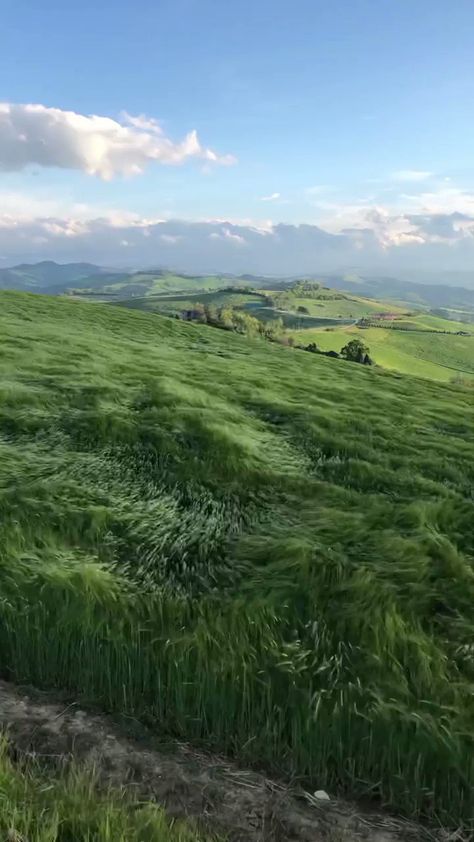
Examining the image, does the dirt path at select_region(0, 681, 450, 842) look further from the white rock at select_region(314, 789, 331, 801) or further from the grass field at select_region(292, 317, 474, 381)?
the grass field at select_region(292, 317, 474, 381)

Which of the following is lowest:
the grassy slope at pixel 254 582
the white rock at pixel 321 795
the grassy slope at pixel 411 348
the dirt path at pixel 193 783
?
the white rock at pixel 321 795

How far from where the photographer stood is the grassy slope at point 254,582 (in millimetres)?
4227

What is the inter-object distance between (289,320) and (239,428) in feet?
588

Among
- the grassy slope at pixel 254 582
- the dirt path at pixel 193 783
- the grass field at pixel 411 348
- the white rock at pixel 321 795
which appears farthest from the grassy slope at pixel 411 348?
the dirt path at pixel 193 783

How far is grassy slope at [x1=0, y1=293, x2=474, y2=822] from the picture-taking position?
13.9 feet

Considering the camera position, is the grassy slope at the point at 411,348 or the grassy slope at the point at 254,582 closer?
the grassy slope at the point at 254,582

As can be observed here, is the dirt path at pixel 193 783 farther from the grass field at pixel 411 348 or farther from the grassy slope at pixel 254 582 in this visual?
the grass field at pixel 411 348

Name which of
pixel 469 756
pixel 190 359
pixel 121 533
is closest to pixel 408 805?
pixel 469 756

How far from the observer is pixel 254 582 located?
6.08 m

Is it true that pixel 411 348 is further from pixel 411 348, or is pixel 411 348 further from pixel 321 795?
pixel 321 795

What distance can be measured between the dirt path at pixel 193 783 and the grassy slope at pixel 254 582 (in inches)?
10.0

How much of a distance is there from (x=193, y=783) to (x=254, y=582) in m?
2.53

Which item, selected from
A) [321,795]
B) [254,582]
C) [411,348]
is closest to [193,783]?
[321,795]

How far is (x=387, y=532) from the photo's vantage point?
748 centimetres
